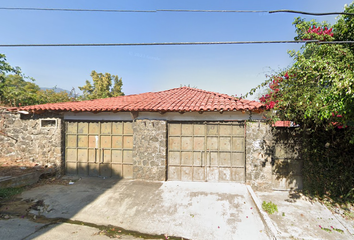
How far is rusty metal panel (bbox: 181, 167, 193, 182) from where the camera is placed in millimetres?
5926

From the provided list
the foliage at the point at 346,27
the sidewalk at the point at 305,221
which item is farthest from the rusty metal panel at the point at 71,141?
the foliage at the point at 346,27

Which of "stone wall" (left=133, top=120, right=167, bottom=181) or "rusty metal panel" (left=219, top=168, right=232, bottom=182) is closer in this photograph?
"rusty metal panel" (left=219, top=168, right=232, bottom=182)

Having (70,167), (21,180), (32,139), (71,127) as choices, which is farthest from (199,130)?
(32,139)

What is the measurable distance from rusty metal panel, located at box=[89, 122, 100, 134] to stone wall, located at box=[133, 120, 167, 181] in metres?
1.70

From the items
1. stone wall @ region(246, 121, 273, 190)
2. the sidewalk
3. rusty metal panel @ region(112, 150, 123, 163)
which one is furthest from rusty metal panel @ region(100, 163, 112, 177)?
the sidewalk

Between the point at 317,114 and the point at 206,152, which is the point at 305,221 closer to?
the point at 317,114

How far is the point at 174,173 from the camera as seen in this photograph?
6.00m

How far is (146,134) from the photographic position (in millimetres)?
5953

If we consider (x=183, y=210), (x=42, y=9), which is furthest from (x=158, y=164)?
(x=42, y=9)

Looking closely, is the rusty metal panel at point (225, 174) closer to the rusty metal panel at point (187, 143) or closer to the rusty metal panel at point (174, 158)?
the rusty metal panel at point (187, 143)

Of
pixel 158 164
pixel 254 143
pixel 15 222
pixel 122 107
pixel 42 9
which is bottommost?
pixel 15 222

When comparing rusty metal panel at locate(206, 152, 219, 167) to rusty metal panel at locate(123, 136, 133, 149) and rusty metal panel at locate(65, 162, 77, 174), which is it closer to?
rusty metal panel at locate(123, 136, 133, 149)

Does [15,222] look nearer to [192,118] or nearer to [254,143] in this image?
[192,118]

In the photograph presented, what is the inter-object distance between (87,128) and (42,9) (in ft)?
13.3
